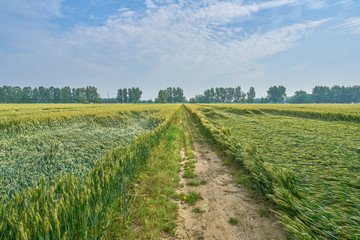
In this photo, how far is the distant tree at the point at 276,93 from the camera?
118375mm

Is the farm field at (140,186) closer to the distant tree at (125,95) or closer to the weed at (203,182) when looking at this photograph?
the weed at (203,182)

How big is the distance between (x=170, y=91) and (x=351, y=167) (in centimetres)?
13505

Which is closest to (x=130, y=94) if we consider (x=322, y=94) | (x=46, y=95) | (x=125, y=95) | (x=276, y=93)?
(x=125, y=95)

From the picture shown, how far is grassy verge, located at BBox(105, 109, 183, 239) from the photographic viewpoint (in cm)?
286

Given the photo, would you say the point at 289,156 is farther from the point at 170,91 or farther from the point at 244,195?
the point at 170,91

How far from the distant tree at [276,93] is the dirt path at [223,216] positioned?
462 feet

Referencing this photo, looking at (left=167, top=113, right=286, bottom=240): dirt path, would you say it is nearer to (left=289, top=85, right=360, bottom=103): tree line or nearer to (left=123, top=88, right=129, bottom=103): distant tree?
(left=123, top=88, right=129, bottom=103): distant tree

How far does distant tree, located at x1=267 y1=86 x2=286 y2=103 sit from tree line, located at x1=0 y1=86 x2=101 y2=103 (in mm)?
137116

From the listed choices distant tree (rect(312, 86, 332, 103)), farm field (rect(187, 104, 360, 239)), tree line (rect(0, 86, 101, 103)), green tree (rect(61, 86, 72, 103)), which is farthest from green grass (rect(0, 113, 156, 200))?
distant tree (rect(312, 86, 332, 103))

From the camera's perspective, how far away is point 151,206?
3682 millimetres

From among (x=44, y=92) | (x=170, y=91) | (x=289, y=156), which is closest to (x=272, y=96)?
(x=170, y=91)

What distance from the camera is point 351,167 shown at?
3.81 metres

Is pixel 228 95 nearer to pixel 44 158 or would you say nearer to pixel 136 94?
pixel 136 94

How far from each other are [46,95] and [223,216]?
139 meters
